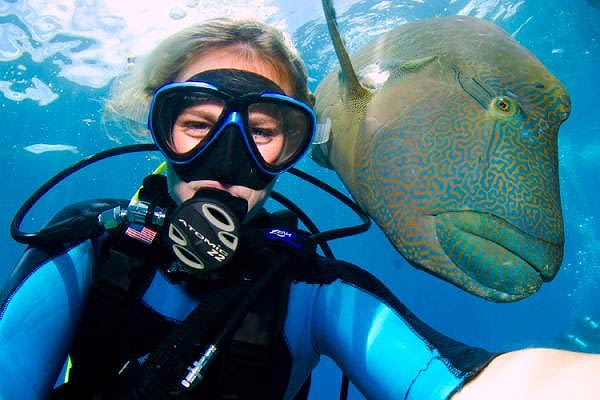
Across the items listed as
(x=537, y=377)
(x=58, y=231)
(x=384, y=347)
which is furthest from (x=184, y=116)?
(x=537, y=377)

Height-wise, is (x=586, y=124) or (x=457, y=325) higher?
(x=586, y=124)

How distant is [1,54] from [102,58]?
3.04 meters

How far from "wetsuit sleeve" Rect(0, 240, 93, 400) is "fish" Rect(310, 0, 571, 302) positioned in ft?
4.58

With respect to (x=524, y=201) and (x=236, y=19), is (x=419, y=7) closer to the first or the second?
(x=236, y=19)

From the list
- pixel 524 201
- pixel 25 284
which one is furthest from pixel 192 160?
pixel 524 201

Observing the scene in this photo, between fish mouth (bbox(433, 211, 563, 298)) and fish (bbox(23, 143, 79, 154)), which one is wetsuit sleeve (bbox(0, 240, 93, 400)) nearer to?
fish mouth (bbox(433, 211, 563, 298))

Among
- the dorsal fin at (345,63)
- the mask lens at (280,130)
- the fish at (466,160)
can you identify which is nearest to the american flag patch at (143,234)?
the mask lens at (280,130)

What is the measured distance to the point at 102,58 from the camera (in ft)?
41.9

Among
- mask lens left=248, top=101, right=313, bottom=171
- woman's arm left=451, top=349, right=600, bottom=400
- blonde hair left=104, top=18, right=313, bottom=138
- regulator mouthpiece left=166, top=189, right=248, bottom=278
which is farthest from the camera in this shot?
blonde hair left=104, top=18, right=313, bottom=138

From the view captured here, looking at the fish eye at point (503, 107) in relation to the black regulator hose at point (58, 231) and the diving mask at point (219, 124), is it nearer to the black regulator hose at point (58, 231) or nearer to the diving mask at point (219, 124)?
the diving mask at point (219, 124)

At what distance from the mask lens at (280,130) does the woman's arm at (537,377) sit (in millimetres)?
1305

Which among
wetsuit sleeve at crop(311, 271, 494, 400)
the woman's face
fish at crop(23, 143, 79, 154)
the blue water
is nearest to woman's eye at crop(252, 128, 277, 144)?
the woman's face

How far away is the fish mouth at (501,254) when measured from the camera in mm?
1319

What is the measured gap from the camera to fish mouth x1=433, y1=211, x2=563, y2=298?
1.32 meters
